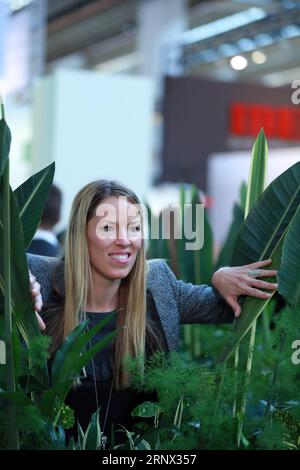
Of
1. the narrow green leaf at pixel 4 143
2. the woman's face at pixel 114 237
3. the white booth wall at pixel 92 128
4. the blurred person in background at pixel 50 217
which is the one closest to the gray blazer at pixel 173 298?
the woman's face at pixel 114 237

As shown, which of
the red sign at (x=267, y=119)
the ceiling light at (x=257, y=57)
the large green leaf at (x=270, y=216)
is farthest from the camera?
the ceiling light at (x=257, y=57)

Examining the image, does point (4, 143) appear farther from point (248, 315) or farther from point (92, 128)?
point (92, 128)

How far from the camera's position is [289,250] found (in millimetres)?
1223

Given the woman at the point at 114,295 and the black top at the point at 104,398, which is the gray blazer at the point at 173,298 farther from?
the black top at the point at 104,398

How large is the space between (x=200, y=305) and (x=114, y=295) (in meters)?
0.16

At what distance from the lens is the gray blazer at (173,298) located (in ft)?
4.93

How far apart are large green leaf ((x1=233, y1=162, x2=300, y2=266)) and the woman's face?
0.18 metres

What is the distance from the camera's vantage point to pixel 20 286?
116 centimetres

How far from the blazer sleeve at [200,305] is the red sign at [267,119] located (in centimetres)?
620

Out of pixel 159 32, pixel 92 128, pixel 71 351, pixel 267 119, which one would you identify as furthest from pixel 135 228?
pixel 159 32
